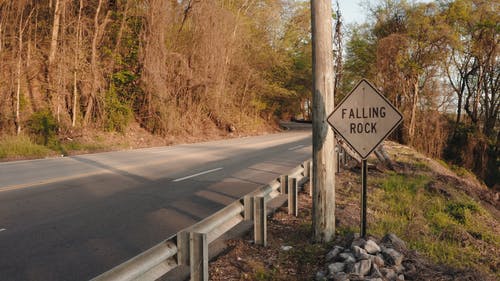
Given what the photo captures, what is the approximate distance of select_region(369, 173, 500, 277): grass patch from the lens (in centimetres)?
586

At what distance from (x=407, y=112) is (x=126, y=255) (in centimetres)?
2558

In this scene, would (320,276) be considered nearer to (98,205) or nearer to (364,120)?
(364,120)

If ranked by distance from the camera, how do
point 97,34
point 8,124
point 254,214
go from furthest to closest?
point 97,34
point 8,124
point 254,214

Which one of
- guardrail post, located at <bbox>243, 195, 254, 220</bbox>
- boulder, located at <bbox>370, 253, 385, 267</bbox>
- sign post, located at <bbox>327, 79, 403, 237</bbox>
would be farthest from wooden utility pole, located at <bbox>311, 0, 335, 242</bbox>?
boulder, located at <bbox>370, 253, 385, 267</bbox>

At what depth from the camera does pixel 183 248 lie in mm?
3691

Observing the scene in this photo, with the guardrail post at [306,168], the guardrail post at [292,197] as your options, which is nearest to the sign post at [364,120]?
the guardrail post at [292,197]

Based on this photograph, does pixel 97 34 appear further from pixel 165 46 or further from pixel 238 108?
pixel 238 108

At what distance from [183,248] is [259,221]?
184 cm

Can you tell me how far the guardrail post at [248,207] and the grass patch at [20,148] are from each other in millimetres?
12302

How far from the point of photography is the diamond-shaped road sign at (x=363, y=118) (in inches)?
200

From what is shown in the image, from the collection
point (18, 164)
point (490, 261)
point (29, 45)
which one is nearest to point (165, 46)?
point (29, 45)

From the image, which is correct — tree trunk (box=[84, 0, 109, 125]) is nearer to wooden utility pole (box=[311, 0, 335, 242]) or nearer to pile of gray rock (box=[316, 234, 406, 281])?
wooden utility pole (box=[311, 0, 335, 242])

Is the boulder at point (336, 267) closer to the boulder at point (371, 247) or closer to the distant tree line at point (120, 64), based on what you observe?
the boulder at point (371, 247)

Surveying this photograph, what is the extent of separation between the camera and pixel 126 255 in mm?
4992
